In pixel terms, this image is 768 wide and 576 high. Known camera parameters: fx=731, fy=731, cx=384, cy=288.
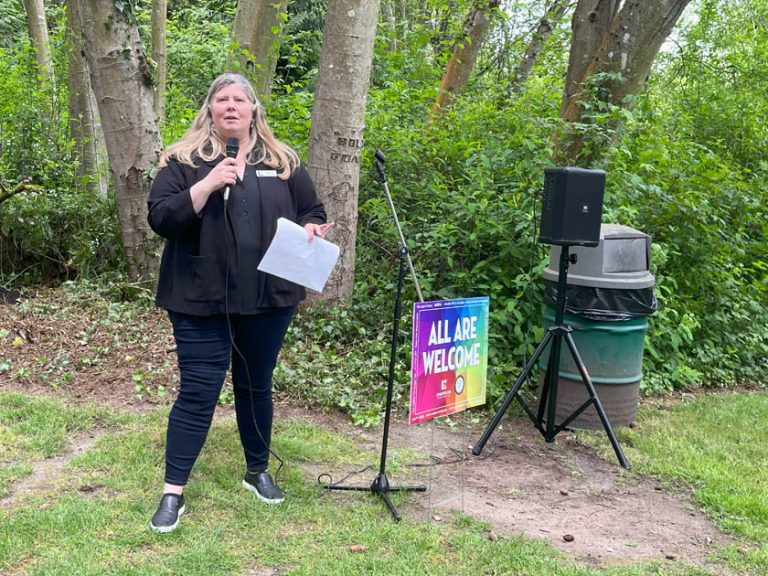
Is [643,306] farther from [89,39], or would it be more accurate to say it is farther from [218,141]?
[89,39]

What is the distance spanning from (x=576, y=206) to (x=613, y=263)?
0.72 metres

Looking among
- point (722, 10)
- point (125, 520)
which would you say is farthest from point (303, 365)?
point (722, 10)

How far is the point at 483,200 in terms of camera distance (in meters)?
6.12

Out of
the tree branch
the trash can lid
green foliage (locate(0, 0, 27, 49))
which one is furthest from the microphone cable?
green foliage (locate(0, 0, 27, 49))

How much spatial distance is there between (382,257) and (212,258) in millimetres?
3939

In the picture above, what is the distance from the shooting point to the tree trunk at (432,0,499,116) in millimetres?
10923

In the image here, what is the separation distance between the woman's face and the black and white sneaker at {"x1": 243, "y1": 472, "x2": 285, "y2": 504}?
172 centimetres

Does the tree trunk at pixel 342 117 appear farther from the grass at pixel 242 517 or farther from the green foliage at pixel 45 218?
the green foliage at pixel 45 218

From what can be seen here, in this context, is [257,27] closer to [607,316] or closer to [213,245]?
[607,316]

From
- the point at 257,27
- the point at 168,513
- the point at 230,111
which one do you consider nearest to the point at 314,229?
the point at 230,111

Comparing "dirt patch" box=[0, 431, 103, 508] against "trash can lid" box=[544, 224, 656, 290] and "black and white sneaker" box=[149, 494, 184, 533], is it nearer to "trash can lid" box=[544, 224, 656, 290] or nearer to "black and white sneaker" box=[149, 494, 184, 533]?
"black and white sneaker" box=[149, 494, 184, 533]

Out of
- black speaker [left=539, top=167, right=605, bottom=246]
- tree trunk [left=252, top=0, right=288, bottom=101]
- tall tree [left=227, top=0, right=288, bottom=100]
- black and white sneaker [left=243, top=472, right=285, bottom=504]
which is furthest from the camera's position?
tall tree [left=227, top=0, right=288, bottom=100]

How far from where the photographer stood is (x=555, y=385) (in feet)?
15.8

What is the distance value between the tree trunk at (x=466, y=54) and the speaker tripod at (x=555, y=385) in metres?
6.57
